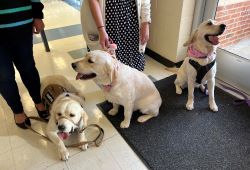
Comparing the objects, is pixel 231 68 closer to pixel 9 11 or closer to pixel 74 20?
pixel 9 11

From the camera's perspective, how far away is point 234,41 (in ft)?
7.76

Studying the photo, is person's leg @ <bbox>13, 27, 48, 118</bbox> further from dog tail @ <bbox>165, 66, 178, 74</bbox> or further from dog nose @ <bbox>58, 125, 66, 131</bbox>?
dog tail @ <bbox>165, 66, 178, 74</bbox>

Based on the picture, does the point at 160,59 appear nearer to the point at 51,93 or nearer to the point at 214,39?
the point at 214,39

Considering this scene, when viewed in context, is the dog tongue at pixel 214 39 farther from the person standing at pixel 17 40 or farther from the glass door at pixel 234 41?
the person standing at pixel 17 40

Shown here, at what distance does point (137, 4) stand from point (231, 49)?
124 cm

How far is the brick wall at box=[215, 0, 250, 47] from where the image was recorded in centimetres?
218

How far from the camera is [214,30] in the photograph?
1.58 m

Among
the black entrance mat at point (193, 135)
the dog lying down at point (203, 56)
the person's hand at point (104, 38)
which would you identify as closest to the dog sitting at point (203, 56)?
the dog lying down at point (203, 56)

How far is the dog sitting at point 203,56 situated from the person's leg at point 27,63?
1.17 m

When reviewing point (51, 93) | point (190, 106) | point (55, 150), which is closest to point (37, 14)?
point (51, 93)

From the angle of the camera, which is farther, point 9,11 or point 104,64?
point 104,64

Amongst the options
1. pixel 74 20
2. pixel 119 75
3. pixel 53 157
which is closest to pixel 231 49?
pixel 119 75

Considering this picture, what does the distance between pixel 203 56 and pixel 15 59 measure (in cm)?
138

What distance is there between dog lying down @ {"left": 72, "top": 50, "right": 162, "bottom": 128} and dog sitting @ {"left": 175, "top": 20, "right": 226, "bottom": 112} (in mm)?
358
